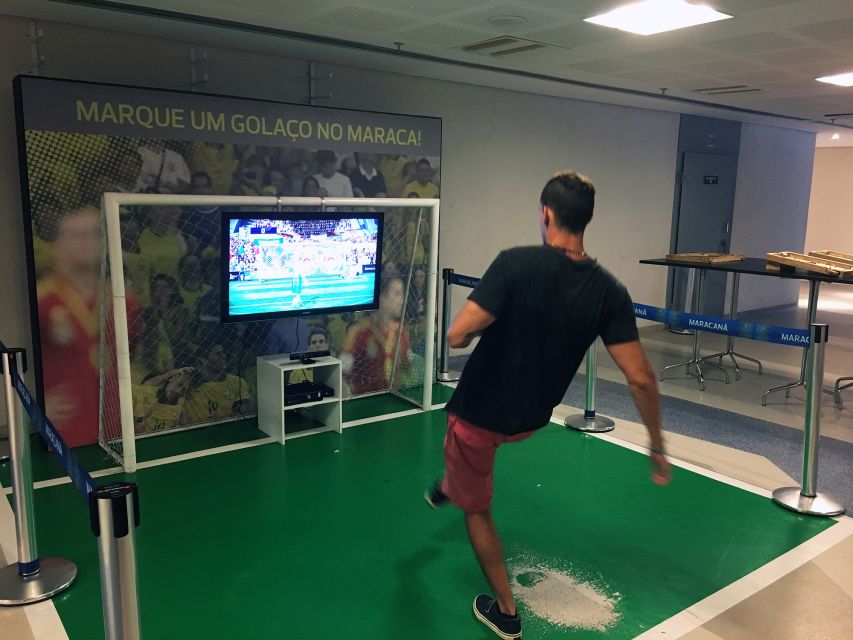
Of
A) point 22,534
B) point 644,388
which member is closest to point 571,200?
point 644,388

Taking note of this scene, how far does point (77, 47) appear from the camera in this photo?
178 inches

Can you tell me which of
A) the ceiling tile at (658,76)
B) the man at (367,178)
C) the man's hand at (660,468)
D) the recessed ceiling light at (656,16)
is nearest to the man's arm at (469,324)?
the man's hand at (660,468)

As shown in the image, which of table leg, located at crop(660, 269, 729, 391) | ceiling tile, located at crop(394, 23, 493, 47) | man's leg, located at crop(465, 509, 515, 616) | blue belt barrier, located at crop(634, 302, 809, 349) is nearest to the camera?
man's leg, located at crop(465, 509, 515, 616)

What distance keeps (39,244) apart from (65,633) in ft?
8.09

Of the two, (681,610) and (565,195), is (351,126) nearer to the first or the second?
(565,195)

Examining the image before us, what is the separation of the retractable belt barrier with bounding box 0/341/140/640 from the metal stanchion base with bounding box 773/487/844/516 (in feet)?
11.4

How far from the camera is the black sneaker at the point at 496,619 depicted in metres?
2.74

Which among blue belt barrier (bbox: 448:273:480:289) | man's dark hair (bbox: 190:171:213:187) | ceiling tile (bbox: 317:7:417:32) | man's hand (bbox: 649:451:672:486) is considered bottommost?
man's hand (bbox: 649:451:672:486)

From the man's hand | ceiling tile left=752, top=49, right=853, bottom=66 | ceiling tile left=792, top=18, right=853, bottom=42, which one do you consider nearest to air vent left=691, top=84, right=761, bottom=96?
ceiling tile left=752, top=49, right=853, bottom=66

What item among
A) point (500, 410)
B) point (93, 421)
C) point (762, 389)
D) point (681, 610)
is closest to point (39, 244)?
point (93, 421)

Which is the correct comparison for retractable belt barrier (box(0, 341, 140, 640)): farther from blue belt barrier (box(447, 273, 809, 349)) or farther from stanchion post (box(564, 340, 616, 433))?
blue belt barrier (box(447, 273, 809, 349))

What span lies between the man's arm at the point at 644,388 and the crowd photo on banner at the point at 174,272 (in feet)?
9.51

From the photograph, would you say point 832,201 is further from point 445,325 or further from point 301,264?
point 301,264

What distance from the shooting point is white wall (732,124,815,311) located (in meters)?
9.91
